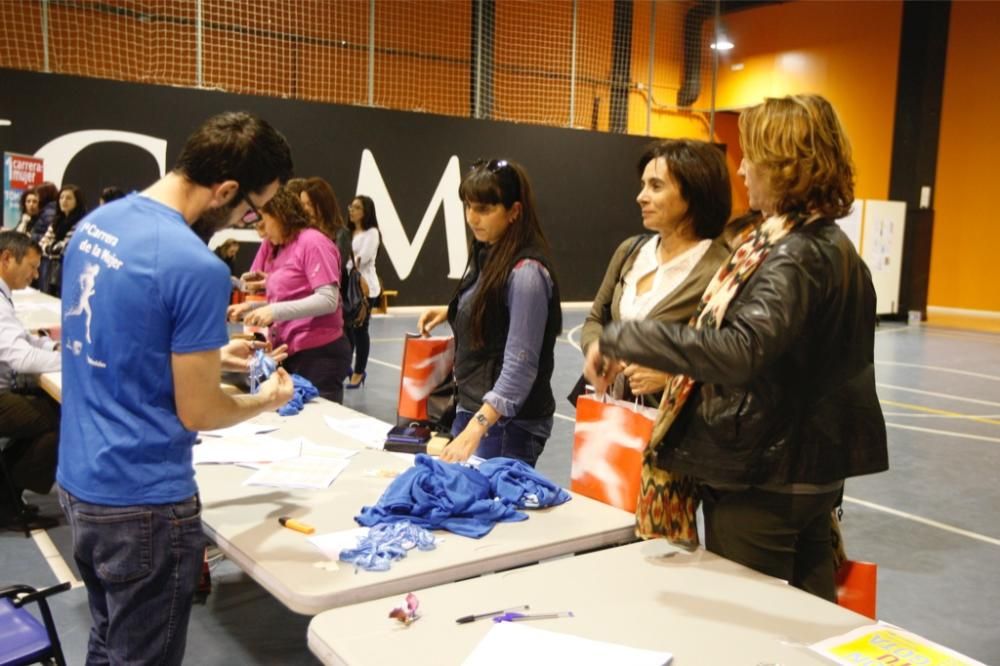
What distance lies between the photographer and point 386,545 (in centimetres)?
179

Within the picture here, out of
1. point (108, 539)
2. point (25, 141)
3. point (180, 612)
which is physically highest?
point (25, 141)

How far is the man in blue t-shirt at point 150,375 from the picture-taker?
1.44m

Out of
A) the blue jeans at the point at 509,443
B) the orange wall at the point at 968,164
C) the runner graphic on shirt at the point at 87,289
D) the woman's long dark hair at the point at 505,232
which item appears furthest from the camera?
the orange wall at the point at 968,164

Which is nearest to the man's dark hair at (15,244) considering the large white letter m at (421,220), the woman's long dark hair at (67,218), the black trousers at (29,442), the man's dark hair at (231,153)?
the black trousers at (29,442)

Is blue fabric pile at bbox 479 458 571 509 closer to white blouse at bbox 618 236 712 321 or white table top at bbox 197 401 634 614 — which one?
white table top at bbox 197 401 634 614

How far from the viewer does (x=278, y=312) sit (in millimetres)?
3324

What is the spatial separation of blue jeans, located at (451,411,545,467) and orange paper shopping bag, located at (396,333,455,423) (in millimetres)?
298

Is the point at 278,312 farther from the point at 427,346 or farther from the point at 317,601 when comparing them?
the point at 317,601

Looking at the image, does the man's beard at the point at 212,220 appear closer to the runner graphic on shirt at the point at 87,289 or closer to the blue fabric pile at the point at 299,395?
the runner graphic on shirt at the point at 87,289

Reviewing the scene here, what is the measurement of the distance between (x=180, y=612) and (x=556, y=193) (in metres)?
12.6

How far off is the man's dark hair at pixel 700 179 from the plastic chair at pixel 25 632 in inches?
73.1

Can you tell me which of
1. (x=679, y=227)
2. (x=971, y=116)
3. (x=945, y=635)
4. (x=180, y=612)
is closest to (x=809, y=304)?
(x=679, y=227)

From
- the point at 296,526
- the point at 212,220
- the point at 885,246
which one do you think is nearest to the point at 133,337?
the point at 212,220

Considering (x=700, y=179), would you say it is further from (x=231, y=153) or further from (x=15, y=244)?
(x=15, y=244)
